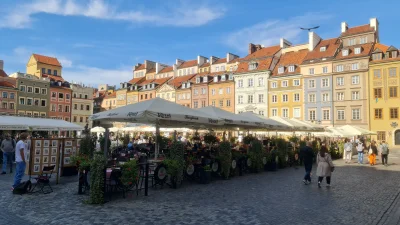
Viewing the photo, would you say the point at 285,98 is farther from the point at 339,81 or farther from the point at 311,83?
the point at 339,81

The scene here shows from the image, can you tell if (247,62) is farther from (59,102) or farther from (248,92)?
(59,102)

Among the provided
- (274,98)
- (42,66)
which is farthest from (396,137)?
(42,66)

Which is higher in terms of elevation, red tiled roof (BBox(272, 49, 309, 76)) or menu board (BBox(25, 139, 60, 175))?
red tiled roof (BBox(272, 49, 309, 76))

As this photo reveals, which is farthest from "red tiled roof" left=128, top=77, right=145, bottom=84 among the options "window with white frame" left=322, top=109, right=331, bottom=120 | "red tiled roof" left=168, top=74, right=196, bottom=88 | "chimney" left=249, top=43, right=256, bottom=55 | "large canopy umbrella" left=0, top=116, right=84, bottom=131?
"large canopy umbrella" left=0, top=116, right=84, bottom=131

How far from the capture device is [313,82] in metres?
51.3

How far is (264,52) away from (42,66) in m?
46.2

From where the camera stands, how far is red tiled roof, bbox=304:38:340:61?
168ft

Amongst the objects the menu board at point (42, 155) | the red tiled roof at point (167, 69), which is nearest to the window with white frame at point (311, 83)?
the red tiled roof at point (167, 69)

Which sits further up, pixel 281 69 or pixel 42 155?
pixel 281 69

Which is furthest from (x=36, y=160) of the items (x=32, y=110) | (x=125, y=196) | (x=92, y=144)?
(x=32, y=110)

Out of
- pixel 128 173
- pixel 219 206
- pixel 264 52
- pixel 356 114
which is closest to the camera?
pixel 219 206

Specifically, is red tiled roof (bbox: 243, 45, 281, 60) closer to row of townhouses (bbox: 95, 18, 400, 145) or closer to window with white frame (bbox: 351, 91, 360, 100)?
row of townhouses (bbox: 95, 18, 400, 145)

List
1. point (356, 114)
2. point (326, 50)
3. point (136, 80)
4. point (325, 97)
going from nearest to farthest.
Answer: point (356, 114)
point (325, 97)
point (326, 50)
point (136, 80)

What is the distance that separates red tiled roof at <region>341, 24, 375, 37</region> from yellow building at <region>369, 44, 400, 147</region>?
484 cm
